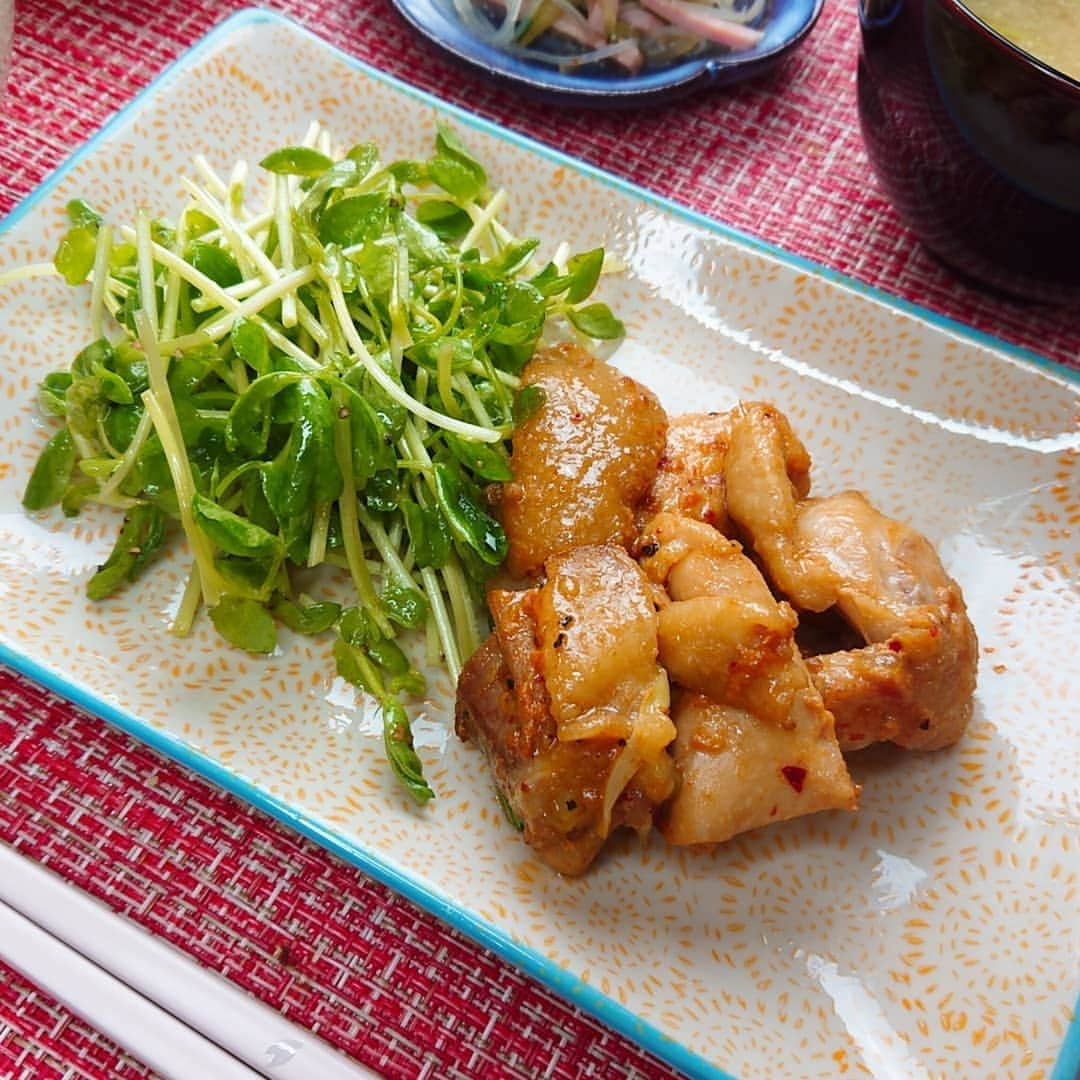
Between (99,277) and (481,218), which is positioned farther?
(481,218)

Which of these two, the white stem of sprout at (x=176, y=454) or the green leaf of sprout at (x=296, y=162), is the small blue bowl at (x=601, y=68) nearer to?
the green leaf of sprout at (x=296, y=162)

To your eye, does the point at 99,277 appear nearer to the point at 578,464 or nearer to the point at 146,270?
the point at 146,270

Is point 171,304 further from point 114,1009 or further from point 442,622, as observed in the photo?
point 114,1009

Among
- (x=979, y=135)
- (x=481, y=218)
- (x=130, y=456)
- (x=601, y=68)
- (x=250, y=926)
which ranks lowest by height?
(x=250, y=926)

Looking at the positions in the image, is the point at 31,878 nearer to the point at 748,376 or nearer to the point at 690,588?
the point at 690,588

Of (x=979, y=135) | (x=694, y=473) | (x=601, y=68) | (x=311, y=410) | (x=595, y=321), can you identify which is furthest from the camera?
(x=601, y=68)

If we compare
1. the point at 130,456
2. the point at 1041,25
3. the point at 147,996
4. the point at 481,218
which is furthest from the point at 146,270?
the point at 1041,25

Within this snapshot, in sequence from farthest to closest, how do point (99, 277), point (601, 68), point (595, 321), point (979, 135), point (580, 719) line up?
point (601, 68) → point (595, 321) → point (99, 277) → point (979, 135) → point (580, 719)

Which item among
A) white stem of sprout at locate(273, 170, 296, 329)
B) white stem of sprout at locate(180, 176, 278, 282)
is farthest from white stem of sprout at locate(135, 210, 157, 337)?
white stem of sprout at locate(273, 170, 296, 329)

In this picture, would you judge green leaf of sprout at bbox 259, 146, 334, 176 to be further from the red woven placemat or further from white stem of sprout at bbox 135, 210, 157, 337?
the red woven placemat

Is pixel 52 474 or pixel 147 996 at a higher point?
pixel 52 474
